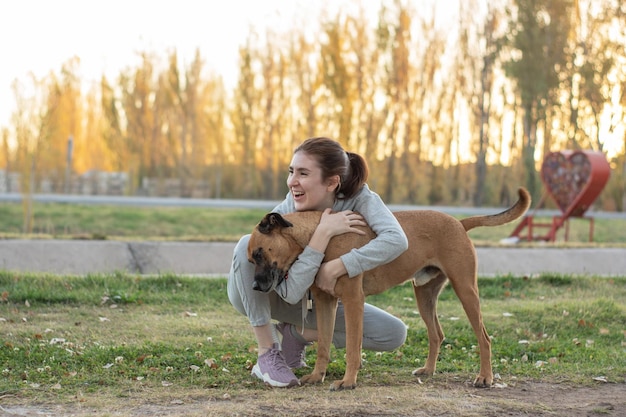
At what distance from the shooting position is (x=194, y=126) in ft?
72.7

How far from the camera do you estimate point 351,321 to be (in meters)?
4.48

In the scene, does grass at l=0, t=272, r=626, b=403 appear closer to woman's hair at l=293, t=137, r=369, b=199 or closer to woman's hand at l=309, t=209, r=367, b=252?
woman's hand at l=309, t=209, r=367, b=252

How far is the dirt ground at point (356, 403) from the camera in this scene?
13.1 ft

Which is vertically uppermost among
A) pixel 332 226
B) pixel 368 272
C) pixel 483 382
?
pixel 332 226

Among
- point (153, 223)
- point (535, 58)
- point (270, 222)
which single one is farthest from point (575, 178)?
point (270, 222)

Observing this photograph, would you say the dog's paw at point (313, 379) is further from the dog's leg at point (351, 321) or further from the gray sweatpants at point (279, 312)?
the gray sweatpants at point (279, 312)

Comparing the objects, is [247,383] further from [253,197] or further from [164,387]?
[253,197]

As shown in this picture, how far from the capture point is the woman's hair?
465 centimetres

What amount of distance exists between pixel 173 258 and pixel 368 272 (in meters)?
6.05

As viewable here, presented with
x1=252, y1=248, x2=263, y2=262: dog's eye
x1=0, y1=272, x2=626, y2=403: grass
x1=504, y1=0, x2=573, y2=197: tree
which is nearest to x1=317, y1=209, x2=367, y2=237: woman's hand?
x1=252, y1=248, x2=263, y2=262: dog's eye

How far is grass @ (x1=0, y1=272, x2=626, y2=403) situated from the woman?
0.93 ft

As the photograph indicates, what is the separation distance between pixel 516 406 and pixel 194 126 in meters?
18.7

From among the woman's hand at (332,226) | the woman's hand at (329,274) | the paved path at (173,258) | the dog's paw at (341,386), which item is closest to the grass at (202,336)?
the dog's paw at (341,386)

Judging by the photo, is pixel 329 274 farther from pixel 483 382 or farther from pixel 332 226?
pixel 483 382
